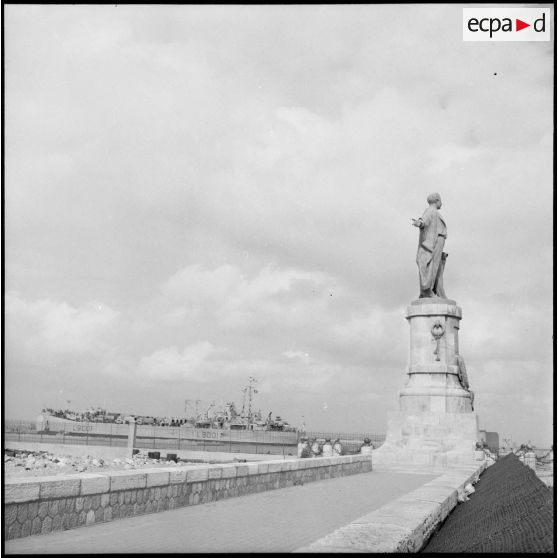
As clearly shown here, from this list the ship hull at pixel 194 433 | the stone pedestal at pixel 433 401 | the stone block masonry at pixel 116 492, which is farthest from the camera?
the ship hull at pixel 194 433

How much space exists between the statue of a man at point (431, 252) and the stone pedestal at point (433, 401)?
646 mm

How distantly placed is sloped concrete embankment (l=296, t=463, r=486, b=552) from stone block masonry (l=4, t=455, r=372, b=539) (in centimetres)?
261

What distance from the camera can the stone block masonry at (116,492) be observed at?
5746 millimetres

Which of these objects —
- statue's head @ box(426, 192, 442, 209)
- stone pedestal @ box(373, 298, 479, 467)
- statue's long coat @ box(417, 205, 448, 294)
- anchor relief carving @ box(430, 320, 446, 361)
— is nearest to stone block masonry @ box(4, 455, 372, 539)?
stone pedestal @ box(373, 298, 479, 467)

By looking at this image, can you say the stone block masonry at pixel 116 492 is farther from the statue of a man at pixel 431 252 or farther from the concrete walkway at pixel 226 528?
the statue of a man at pixel 431 252

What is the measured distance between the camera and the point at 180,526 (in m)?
7.18

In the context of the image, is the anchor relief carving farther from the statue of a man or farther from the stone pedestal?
the statue of a man

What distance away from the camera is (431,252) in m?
21.2

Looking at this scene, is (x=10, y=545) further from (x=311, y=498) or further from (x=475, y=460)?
(x=475, y=460)

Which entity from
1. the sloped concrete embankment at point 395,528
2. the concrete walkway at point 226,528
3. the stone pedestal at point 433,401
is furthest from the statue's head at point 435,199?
the sloped concrete embankment at point 395,528

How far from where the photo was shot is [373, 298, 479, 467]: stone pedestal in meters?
18.7

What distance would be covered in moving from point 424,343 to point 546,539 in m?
15.6

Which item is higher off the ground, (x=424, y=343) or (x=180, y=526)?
(x=424, y=343)

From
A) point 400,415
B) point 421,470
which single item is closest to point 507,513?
point 421,470
